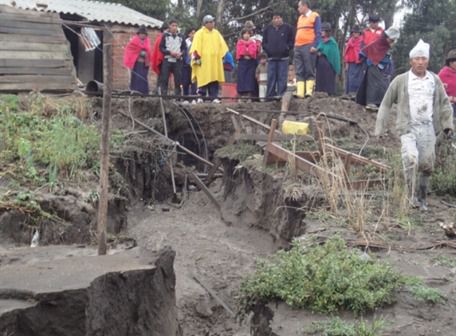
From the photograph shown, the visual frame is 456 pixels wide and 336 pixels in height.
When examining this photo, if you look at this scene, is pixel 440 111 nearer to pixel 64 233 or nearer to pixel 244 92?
pixel 64 233

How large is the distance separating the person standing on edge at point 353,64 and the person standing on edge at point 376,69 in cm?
124

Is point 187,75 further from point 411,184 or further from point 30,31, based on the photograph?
point 411,184

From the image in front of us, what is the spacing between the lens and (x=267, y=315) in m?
5.70

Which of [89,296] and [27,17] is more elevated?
[27,17]

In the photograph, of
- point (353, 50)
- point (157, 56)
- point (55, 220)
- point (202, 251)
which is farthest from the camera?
point (353, 50)

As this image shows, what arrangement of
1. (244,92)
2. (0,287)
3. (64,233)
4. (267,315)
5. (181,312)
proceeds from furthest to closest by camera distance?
(244,92) < (181,312) < (64,233) < (267,315) < (0,287)

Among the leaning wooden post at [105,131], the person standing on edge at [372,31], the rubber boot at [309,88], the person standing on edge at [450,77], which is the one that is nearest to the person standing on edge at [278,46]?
the rubber boot at [309,88]

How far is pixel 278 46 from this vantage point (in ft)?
45.6

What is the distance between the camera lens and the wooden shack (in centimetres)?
1277

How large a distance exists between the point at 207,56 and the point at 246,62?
3.31 feet

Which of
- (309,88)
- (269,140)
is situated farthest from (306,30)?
(269,140)

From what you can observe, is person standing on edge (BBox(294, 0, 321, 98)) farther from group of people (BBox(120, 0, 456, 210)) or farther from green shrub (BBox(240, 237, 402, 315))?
green shrub (BBox(240, 237, 402, 315))

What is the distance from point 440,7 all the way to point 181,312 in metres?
22.3

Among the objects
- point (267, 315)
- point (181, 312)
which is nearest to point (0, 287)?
point (267, 315)
